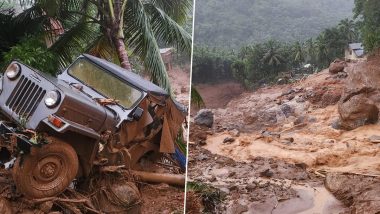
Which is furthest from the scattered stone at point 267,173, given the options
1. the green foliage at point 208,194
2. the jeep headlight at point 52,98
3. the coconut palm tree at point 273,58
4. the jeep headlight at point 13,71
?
the jeep headlight at point 13,71

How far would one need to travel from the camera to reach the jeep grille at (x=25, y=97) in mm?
2762

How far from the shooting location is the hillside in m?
2.76

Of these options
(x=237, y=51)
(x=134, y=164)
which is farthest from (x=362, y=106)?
(x=134, y=164)

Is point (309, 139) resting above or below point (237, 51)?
below

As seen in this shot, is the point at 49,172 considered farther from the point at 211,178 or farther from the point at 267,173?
the point at 267,173

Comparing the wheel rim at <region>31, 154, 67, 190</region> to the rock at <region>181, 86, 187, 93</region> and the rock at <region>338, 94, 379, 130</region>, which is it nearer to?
the rock at <region>181, 86, 187, 93</region>

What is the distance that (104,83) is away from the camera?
132 inches

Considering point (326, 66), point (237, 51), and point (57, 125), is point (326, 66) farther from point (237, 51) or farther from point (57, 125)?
point (57, 125)

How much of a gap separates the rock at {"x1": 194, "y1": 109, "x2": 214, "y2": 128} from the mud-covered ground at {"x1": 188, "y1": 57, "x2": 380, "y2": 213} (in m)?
0.03

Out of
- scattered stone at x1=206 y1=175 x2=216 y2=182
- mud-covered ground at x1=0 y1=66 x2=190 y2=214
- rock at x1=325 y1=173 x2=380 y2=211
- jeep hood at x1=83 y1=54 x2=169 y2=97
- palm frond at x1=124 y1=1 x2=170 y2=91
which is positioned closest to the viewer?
rock at x1=325 y1=173 x2=380 y2=211

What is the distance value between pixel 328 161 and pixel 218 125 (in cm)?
74

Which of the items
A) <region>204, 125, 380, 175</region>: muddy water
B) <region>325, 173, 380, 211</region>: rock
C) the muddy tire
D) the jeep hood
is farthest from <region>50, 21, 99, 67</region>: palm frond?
<region>325, 173, 380, 211</region>: rock

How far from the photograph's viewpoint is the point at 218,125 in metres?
2.95

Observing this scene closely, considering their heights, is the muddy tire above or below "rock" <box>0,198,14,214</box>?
above
